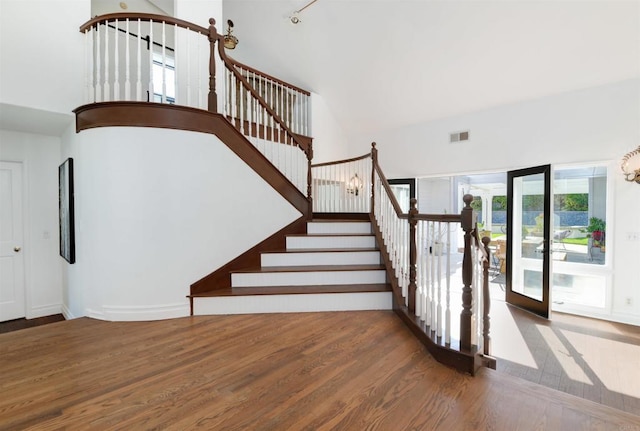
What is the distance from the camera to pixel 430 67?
4645mm

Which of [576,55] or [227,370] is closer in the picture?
[227,370]

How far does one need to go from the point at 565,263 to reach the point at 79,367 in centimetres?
606

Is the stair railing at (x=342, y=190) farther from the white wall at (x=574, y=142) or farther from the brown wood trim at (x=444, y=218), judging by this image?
the brown wood trim at (x=444, y=218)

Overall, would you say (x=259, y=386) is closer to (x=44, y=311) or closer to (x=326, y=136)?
(x=44, y=311)

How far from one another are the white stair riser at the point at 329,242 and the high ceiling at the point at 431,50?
3.01 metres

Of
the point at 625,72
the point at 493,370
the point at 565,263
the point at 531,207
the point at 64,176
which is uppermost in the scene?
the point at 625,72

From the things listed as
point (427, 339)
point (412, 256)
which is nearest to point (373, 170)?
point (412, 256)

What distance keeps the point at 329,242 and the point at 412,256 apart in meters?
1.43

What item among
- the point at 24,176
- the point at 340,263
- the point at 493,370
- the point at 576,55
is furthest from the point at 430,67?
the point at 24,176

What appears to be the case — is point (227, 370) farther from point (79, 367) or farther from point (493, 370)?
point (493, 370)

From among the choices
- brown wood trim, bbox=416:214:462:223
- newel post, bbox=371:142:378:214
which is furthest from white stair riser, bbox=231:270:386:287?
brown wood trim, bbox=416:214:462:223

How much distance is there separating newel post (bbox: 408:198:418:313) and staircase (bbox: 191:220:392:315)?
413 mm

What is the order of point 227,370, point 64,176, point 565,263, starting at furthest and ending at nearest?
1. point 565,263
2. point 64,176
3. point 227,370

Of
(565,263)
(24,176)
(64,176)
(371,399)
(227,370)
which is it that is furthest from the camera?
(565,263)
